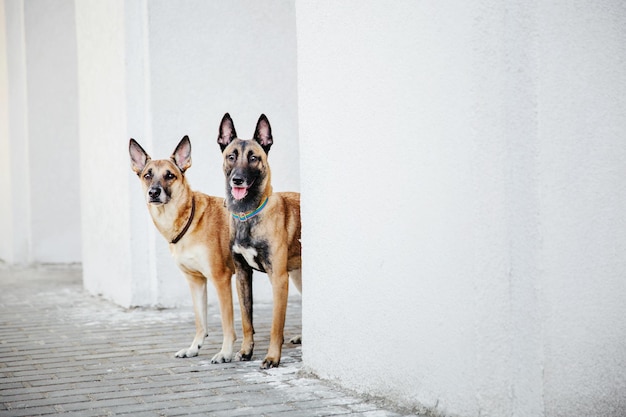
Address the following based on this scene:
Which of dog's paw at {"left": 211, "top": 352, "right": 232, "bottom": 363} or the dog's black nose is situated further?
the dog's black nose

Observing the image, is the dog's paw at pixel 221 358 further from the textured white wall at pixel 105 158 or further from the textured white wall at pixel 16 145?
the textured white wall at pixel 16 145

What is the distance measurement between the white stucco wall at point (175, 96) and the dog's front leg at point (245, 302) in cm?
272

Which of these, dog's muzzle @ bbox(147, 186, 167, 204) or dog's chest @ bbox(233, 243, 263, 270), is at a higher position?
dog's muzzle @ bbox(147, 186, 167, 204)

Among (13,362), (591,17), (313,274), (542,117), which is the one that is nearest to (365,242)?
(313,274)

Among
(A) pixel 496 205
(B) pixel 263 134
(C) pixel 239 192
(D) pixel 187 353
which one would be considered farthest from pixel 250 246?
(A) pixel 496 205

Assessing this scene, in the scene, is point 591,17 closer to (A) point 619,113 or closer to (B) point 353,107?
(A) point 619,113

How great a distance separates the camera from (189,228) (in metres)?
6.43

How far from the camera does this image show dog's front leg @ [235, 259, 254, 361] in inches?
242

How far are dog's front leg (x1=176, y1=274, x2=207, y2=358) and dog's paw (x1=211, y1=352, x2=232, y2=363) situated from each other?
1.10 feet

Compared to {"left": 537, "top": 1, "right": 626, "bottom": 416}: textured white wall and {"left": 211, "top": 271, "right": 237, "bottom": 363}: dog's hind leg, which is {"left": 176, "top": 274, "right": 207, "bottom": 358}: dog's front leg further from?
{"left": 537, "top": 1, "right": 626, "bottom": 416}: textured white wall

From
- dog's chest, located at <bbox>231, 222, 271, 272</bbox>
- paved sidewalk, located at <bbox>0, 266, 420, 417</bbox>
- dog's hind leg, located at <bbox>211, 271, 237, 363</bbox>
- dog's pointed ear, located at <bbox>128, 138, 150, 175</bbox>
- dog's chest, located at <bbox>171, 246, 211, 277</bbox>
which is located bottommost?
paved sidewalk, located at <bbox>0, 266, 420, 417</bbox>

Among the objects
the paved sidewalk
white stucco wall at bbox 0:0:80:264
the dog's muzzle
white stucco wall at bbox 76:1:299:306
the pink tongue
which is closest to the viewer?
the paved sidewalk

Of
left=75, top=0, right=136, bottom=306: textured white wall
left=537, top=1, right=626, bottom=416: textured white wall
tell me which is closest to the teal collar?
left=537, top=1, right=626, bottom=416: textured white wall

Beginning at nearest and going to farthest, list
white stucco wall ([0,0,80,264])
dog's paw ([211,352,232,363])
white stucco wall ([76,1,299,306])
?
1. dog's paw ([211,352,232,363])
2. white stucco wall ([76,1,299,306])
3. white stucco wall ([0,0,80,264])
